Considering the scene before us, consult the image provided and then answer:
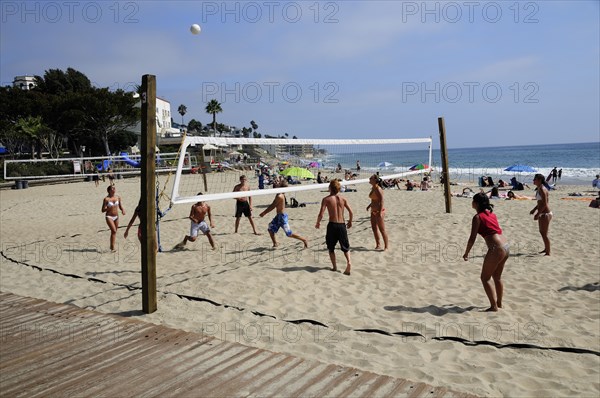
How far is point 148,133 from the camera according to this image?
471 cm

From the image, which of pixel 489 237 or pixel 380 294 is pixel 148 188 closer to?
pixel 380 294

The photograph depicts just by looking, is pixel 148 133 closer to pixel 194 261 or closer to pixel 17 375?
pixel 17 375

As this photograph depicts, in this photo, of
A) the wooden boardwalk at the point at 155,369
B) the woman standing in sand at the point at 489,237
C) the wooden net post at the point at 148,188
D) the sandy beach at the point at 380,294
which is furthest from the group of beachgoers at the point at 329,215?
the woman standing in sand at the point at 489,237

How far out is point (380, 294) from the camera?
223 inches

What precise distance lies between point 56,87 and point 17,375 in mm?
48216

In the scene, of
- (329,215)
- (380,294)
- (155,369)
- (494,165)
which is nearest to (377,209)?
(329,215)

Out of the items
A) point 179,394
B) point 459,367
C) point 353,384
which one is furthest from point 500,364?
point 179,394

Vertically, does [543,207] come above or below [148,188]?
below

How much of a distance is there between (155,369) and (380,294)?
10.0 feet

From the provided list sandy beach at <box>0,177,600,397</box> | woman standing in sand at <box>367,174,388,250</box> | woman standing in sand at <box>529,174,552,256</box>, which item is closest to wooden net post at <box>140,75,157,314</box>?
sandy beach at <box>0,177,600,397</box>

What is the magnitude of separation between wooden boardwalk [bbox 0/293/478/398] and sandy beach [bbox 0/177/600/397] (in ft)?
0.98

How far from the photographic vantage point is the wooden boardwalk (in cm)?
323

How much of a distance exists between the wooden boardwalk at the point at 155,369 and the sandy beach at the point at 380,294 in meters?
0.30

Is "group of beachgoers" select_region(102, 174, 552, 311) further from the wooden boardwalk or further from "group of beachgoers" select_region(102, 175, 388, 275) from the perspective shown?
the wooden boardwalk
